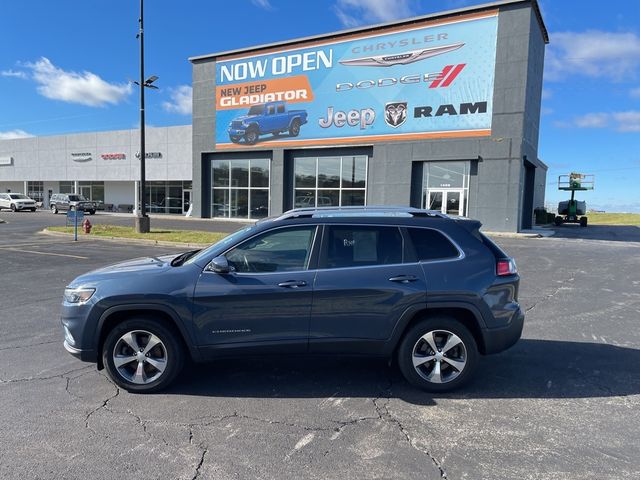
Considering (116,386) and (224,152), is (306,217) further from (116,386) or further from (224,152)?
(224,152)

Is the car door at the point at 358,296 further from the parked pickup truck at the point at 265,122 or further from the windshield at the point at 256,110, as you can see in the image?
the windshield at the point at 256,110

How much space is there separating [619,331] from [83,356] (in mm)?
6780

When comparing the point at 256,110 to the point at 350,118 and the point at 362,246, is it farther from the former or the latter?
the point at 362,246

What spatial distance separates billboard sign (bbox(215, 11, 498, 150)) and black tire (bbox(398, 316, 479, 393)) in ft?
Result: 73.8

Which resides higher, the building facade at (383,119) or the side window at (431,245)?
the building facade at (383,119)

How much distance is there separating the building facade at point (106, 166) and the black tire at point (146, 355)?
34.7 meters

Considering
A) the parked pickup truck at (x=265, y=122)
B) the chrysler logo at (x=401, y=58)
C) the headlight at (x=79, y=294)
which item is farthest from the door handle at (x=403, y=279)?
the parked pickup truck at (x=265, y=122)

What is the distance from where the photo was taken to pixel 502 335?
4.00 metres

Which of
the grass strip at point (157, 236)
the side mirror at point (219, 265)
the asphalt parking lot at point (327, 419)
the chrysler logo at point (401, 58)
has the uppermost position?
the chrysler logo at point (401, 58)

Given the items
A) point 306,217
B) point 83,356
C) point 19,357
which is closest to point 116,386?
point 83,356

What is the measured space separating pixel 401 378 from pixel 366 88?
2539 cm

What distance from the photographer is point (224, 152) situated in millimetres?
32875

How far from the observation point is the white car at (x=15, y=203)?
129 ft

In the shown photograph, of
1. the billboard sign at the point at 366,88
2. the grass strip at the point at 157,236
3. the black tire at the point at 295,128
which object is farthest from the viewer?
the black tire at the point at 295,128
